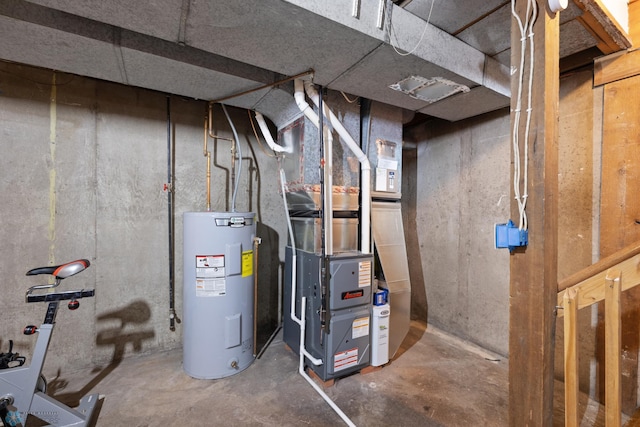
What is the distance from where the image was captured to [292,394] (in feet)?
6.50

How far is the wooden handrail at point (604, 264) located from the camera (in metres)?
1.01

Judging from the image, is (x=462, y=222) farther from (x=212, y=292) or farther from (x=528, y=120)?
(x=212, y=292)

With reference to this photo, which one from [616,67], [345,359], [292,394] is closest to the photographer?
[616,67]

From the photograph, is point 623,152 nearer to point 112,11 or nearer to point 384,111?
point 384,111

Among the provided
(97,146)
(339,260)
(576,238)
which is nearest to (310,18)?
(339,260)

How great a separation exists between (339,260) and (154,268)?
1.65m

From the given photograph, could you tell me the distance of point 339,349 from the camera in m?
2.08

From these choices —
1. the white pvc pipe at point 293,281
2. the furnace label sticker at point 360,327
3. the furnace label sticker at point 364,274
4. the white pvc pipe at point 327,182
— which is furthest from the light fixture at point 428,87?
the furnace label sticker at point 360,327

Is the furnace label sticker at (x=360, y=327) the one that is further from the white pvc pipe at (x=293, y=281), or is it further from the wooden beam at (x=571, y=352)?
the wooden beam at (x=571, y=352)

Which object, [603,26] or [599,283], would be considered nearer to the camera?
[599,283]

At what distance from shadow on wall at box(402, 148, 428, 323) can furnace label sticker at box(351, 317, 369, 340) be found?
1.38 m

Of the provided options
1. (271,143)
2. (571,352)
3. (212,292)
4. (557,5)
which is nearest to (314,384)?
(212,292)

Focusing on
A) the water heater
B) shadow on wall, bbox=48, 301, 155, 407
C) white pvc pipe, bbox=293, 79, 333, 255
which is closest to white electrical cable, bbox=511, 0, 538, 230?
white pvc pipe, bbox=293, 79, 333, 255

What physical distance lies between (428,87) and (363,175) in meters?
0.78
